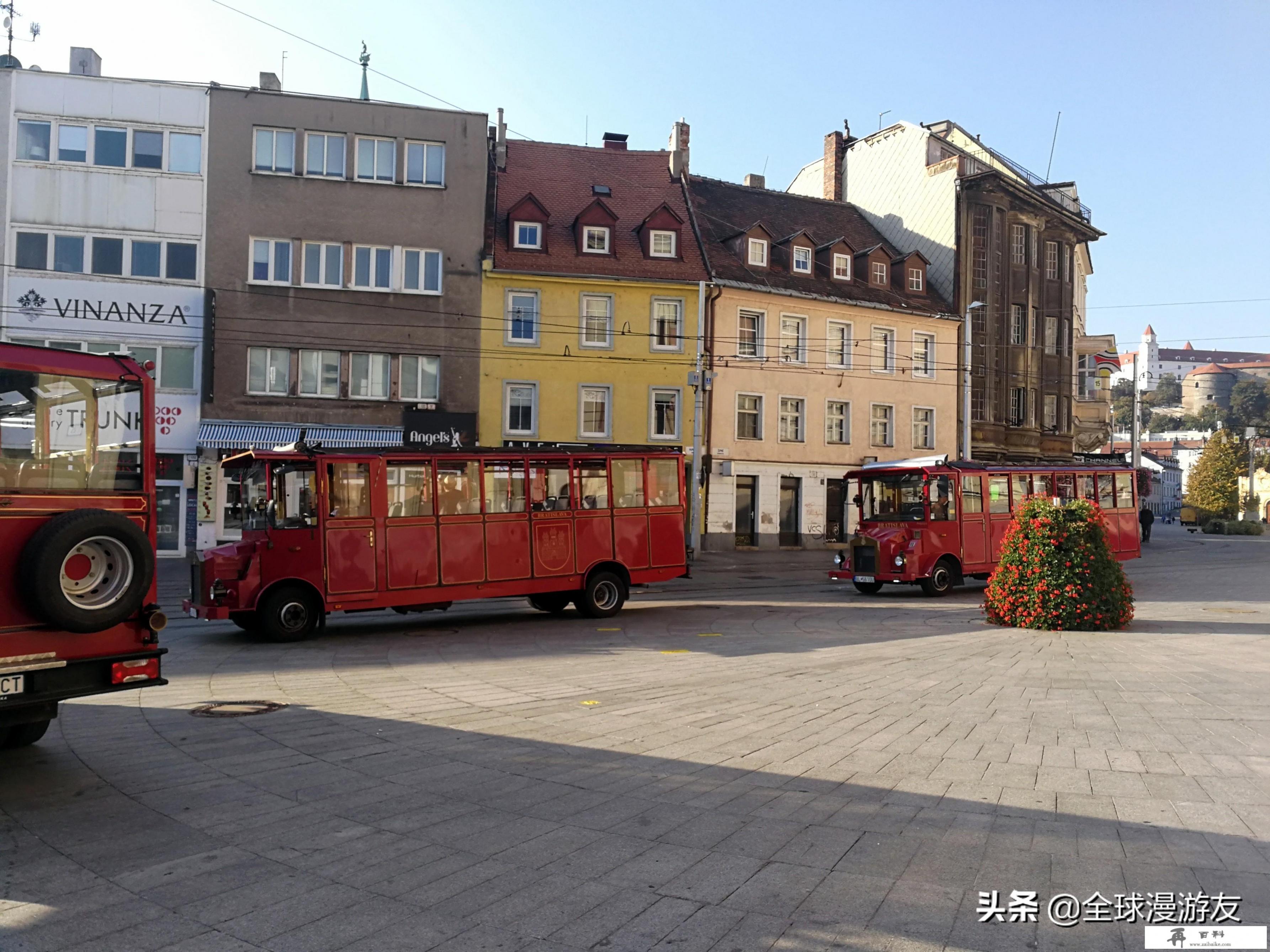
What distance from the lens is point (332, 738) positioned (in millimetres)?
8258

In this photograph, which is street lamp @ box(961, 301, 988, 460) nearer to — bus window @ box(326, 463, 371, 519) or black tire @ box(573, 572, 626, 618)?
black tire @ box(573, 572, 626, 618)

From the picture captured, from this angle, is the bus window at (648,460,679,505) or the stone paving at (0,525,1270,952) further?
the bus window at (648,460,679,505)

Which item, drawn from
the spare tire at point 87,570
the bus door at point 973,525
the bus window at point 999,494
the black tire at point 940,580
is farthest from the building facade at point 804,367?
the spare tire at point 87,570

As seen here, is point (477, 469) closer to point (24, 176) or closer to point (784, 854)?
point (784, 854)

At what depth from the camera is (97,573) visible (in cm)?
679

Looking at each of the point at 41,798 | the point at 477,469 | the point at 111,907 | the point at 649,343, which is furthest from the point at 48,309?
the point at 111,907

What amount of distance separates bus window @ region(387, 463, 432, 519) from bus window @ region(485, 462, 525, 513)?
40.8 inches

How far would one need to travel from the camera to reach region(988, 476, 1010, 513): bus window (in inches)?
947

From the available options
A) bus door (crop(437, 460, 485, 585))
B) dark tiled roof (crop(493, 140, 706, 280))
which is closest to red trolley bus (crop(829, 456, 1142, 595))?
bus door (crop(437, 460, 485, 585))

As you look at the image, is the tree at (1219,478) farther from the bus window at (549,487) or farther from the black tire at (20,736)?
the black tire at (20,736)

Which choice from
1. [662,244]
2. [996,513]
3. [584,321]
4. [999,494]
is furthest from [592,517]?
[662,244]

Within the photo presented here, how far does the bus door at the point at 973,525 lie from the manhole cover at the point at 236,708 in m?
17.5

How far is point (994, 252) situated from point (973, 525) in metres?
27.1

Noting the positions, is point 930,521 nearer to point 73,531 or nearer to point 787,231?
point 73,531
